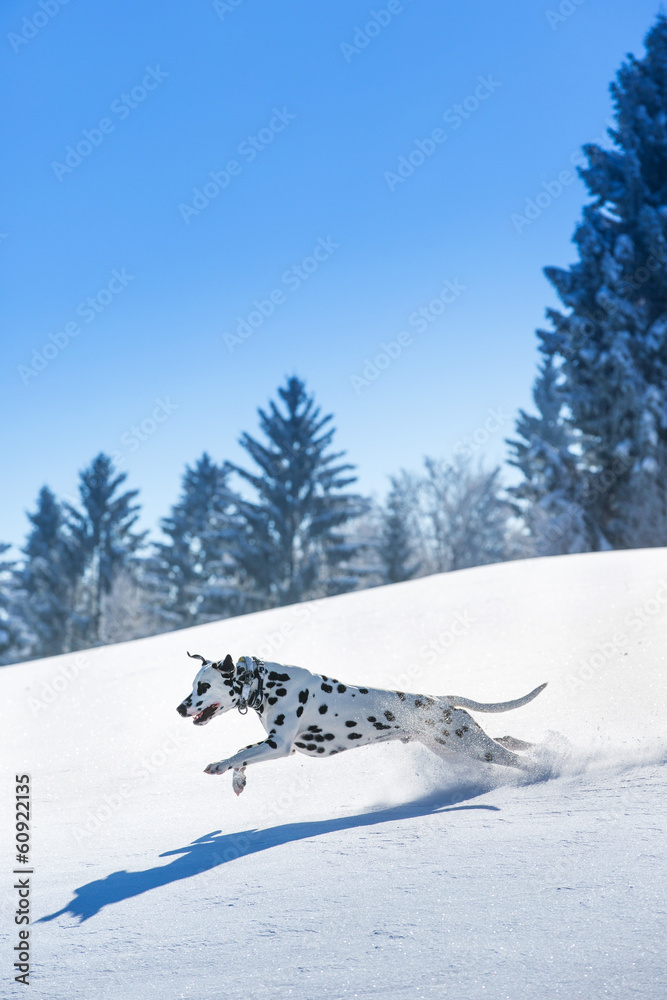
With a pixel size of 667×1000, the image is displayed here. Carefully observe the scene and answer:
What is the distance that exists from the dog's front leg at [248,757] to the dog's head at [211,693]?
10.4 inches

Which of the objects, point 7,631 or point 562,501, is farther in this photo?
point 7,631

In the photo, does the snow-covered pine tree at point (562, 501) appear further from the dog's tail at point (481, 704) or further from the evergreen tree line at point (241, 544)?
the dog's tail at point (481, 704)

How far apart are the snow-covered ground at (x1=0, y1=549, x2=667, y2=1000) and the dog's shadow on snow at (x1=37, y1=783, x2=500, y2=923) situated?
0.02 m

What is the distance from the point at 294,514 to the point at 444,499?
30.1 ft

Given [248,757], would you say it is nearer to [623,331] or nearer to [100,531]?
[623,331]

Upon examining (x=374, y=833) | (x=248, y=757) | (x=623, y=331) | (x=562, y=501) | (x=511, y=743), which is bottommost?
(x=374, y=833)

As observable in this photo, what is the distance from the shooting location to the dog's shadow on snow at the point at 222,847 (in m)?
3.51

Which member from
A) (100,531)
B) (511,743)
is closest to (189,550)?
(100,531)

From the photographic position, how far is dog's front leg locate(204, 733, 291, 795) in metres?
4.10

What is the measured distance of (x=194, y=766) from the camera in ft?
22.0

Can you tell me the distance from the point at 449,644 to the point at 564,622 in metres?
1.39

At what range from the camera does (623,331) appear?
22906mm

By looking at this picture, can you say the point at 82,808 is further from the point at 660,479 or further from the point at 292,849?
the point at 660,479

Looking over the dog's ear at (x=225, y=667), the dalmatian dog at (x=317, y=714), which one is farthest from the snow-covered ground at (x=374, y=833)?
the dog's ear at (x=225, y=667)
